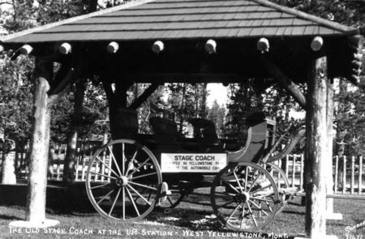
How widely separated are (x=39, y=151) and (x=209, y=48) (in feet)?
10.9

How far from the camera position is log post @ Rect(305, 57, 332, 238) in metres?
6.94

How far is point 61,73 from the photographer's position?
8406 millimetres

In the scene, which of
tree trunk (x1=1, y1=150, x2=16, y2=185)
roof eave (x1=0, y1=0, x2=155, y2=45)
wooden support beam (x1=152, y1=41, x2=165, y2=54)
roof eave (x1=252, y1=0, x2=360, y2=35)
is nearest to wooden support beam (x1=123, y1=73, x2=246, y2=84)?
roof eave (x1=0, y1=0, x2=155, y2=45)

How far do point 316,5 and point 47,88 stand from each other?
8.24m

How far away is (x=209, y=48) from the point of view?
7.14m

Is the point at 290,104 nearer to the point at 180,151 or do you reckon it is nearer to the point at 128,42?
the point at 180,151

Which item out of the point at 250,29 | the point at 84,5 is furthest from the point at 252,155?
the point at 84,5

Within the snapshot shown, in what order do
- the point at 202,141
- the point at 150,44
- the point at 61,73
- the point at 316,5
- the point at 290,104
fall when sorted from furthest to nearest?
1. the point at 290,104
2. the point at 316,5
3. the point at 202,141
4. the point at 61,73
5. the point at 150,44

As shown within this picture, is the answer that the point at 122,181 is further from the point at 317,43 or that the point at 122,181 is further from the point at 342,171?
the point at 342,171

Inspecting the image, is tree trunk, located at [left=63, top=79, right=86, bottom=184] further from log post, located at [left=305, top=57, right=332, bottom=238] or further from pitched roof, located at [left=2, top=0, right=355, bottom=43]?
log post, located at [left=305, top=57, right=332, bottom=238]

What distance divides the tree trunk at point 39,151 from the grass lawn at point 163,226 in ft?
1.52

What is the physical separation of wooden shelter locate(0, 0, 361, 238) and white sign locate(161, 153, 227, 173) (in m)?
1.48

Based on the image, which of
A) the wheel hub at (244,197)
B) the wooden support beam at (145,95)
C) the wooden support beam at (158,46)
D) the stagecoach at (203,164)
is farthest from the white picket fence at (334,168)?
the wooden support beam at (158,46)

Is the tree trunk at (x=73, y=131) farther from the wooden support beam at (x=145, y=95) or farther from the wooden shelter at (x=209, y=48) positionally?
the wooden shelter at (x=209, y=48)
